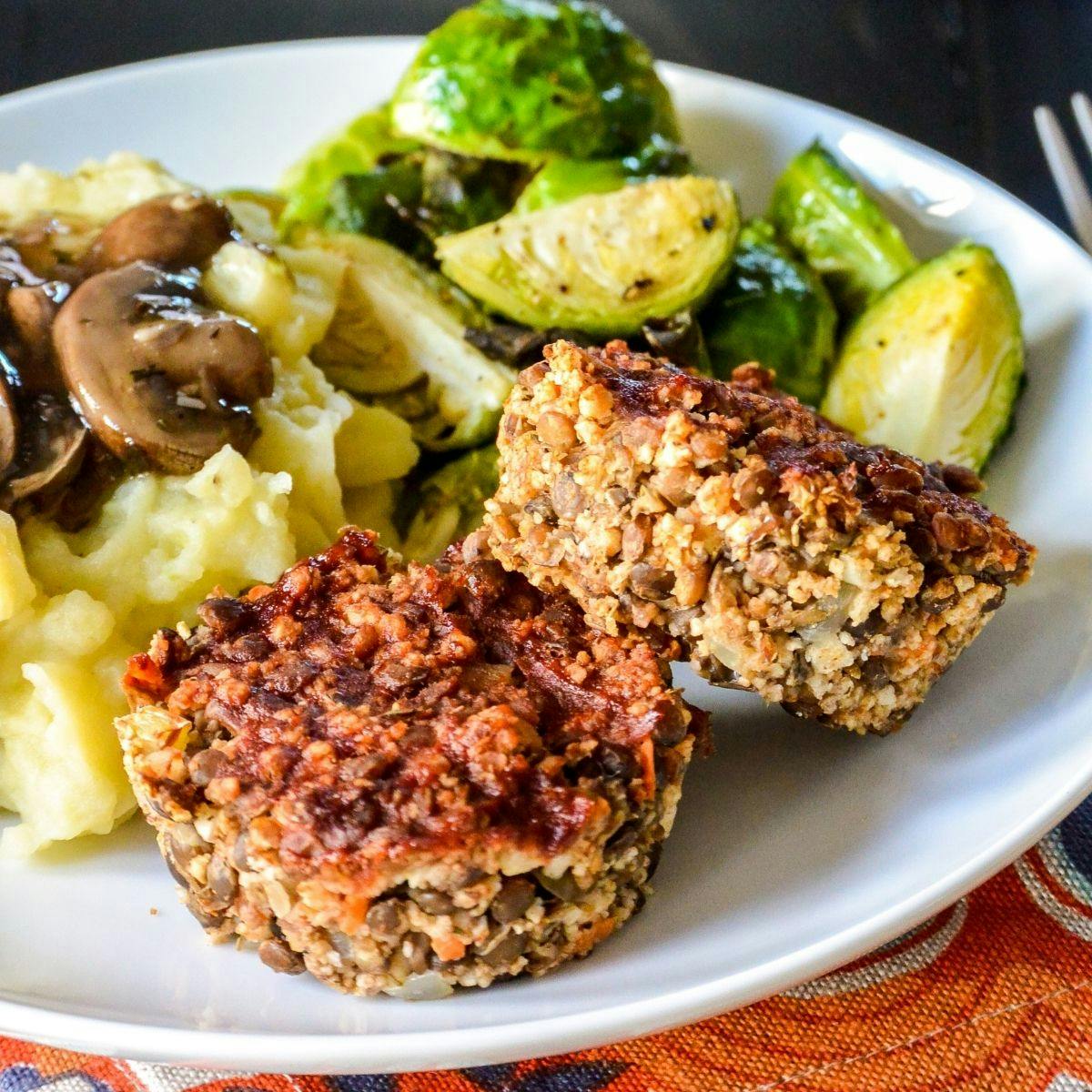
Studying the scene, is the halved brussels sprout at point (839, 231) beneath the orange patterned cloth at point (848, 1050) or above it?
above

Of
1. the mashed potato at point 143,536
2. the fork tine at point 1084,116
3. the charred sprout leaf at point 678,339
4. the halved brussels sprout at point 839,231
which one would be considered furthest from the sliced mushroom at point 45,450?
the fork tine at point 1084,116

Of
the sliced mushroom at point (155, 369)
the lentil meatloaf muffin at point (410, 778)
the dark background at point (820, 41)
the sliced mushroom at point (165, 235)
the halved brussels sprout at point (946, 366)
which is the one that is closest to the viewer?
the lentil meatloaf muffin at point (410, 778)

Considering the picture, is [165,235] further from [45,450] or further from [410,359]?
[410,359]

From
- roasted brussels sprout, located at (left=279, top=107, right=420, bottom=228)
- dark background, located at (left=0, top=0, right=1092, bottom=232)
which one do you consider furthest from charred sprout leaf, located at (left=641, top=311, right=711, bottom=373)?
dark background, located at (left=0, top=0, right=1092, bottom=232)

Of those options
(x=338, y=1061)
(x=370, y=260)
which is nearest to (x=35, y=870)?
(x=338, y=1061)

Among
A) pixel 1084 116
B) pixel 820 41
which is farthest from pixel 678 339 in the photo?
pixel 820 41

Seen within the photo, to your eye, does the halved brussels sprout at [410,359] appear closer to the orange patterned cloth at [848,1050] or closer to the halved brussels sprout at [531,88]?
the halved brussels sprout at [531,88]

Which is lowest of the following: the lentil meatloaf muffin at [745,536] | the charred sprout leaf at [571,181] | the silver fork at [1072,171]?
the charred sprout leaf at [571,181]

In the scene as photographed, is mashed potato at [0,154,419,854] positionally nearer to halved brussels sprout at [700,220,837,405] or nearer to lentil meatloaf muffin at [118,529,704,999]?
lentil meatloaf muffin at [118,529,704,999]
